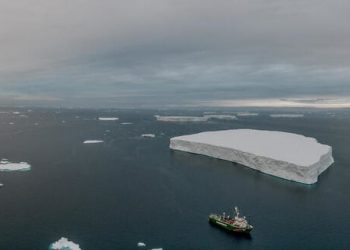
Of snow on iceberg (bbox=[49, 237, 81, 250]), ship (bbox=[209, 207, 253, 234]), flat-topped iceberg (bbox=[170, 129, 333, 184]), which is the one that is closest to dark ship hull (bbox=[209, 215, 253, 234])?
ship (bbox=[209, 207, 253, 234])

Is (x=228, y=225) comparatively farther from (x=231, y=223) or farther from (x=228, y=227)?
(x=231, y=223)

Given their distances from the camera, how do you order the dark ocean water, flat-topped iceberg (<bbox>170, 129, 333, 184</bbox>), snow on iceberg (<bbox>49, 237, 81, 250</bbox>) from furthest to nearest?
flat-topped iceberg (<bbox>170, 129, 333, 184</bbox>), the dark ocean water, snow on iceberg (<bbox>49, 237, 81, 250</bbox>)

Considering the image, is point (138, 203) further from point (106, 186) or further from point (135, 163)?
point (135, 163)

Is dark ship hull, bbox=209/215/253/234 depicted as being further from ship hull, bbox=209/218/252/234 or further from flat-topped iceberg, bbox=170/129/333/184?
flat-topped iceberg, bbox=170/129/333/184

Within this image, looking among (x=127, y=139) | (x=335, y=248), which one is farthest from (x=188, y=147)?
(x=335, y=248)

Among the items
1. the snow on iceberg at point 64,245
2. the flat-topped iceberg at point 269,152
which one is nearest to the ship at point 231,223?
the snow on iceberg at point 64,245

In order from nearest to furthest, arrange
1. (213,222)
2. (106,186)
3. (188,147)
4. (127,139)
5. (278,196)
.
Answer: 1. (213,222)
2. (278,196)
3. (106,186)
4. (188,147)
5. (127,139)
